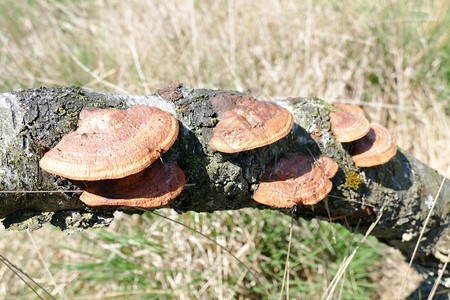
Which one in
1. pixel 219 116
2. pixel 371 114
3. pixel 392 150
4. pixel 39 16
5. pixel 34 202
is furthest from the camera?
pixel 39 16

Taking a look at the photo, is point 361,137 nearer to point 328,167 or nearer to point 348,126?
point 348,126

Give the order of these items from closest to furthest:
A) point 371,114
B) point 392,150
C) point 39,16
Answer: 1. point 392,150
2. point 371,114
3. point 39,16

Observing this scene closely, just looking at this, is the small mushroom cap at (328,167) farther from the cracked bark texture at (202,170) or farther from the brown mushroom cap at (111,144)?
the brown mushroom cap at (111,144)

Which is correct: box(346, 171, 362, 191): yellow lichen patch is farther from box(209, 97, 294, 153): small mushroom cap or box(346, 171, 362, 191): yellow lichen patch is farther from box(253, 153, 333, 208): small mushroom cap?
box(209, 97, 294, 153): small mushroom cap

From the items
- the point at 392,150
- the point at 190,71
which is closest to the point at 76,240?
the point at 190,71

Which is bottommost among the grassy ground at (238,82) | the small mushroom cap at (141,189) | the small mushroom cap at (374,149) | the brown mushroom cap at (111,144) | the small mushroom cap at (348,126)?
the grassy ground at (238,82)

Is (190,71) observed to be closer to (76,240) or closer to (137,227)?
(137,227)

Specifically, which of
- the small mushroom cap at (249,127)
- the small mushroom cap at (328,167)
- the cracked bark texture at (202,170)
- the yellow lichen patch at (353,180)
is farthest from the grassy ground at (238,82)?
the small mushroom cap at (249,127)
